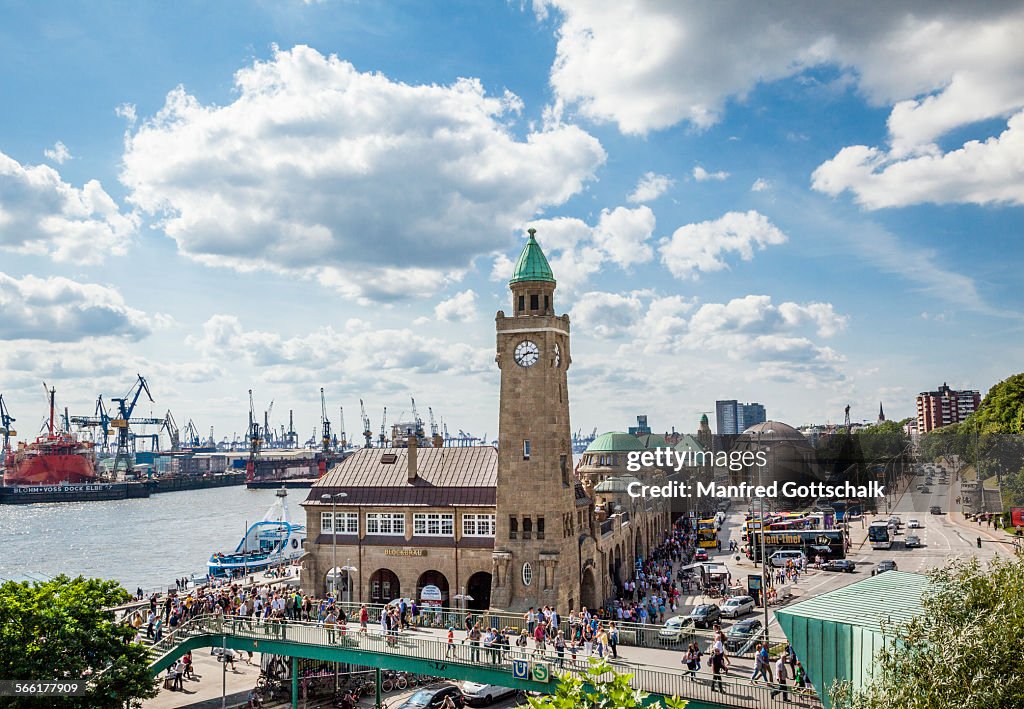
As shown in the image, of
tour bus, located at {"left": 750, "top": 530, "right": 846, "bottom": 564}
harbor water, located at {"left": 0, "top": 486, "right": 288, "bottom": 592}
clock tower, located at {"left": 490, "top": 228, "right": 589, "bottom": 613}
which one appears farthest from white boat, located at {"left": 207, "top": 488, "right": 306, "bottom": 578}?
tour bus, located at {"left": 750, "top": 530, "right": 846, "bottom": 564}

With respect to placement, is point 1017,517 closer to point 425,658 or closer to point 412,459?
point 412,459

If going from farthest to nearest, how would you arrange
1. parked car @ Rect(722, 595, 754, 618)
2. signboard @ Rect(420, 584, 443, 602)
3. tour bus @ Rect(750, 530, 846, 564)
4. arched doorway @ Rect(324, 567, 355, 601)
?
tour bus @ Rect(750, 530, 846, 564) < arched doorway @ Rect(324, 567, 355, 601) < parked car @ Rect(722, 595, 754, 618) < signboard @ Rect(420, 584, 443, 602)

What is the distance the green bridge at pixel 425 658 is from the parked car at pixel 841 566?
44.1 m

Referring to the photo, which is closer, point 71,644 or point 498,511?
point 71,644

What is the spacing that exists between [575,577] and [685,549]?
122 feet

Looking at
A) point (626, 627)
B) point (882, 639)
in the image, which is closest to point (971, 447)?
point (626, 627)

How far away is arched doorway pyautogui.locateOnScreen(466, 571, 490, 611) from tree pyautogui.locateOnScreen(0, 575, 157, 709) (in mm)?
21911

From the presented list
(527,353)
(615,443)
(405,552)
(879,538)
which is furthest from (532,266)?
(615,443)

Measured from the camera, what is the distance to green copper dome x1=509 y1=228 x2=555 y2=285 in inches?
2037

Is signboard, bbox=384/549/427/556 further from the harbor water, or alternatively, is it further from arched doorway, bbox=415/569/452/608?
the harbor water

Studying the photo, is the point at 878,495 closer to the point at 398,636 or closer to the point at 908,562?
the point at 908,562

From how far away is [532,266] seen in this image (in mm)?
51969

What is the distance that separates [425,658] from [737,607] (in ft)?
82.1

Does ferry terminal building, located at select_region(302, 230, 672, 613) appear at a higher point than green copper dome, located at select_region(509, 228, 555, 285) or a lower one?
lower
